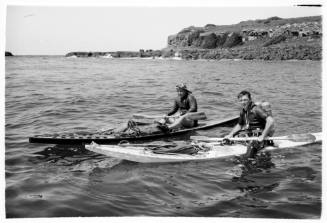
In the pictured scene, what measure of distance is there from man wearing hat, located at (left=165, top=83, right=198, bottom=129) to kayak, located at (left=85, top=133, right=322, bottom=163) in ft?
8.06

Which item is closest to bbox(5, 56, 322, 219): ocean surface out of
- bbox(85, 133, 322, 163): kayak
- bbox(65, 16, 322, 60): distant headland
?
bbox(85, 133, 322, 163): kayak

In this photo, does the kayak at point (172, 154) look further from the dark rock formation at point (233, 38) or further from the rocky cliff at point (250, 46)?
the dark rock formation at point (233, 38)

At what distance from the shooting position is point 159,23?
900cm

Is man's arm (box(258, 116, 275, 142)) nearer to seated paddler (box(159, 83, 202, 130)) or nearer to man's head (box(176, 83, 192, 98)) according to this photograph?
seated paddler (box(159, 83, 202, 130))

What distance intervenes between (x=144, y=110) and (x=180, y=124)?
6897 millimetres

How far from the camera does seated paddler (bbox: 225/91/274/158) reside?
10.1m

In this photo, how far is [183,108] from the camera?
13891mm

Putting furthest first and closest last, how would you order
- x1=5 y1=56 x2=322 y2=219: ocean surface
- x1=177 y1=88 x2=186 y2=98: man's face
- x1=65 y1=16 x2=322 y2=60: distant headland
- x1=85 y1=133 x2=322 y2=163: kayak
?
x1=65 y1=16 x2=322 y2=60: distant headland
x1=177 y1=88 x2=186 y2=98: man's face
x1=85 y1=133 x2=322 y2=163: kayak
x1=5 y1=56 x2=322 y2=219: ocean surface

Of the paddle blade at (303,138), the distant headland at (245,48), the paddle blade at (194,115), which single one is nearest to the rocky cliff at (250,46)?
the distant headland at (245,48)

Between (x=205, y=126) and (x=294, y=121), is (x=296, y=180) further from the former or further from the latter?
(x=294, y=121)

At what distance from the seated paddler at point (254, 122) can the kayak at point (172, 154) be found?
0.34m

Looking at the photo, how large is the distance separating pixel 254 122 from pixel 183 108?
3.82 metres

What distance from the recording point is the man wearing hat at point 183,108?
43.2 ft

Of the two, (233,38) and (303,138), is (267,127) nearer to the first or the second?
(303,138)
